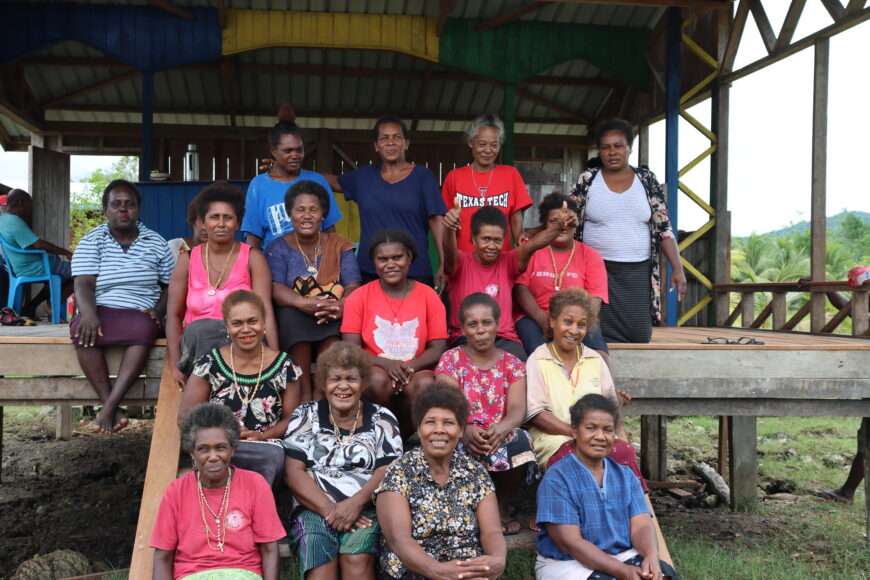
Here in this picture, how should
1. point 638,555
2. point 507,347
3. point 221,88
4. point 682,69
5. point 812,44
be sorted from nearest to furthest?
point 638,555
point 507,347
point 812,44
point 682,69
point 221,88

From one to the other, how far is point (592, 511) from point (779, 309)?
5.11m

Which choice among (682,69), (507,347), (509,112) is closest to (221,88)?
(509,112)

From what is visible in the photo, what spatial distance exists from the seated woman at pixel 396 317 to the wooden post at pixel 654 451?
5382 mm

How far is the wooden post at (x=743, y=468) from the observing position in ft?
25.7

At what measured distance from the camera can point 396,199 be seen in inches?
184

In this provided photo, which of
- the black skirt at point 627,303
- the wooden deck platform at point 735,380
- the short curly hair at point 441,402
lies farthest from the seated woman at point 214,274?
the black skirt at point 627,303

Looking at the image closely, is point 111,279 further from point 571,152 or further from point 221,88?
point 571,152

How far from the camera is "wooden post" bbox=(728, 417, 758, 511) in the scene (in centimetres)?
784

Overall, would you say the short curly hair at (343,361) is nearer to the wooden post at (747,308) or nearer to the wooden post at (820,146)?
the wooden post at (820,146)

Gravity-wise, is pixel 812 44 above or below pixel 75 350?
above

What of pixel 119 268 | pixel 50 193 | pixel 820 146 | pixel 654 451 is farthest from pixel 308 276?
pixel 50 193

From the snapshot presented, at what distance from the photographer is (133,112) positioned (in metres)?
11.5

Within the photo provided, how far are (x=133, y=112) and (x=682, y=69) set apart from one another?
731 cm

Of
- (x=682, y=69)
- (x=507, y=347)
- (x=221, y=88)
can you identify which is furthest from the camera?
(x=221, y=88)
